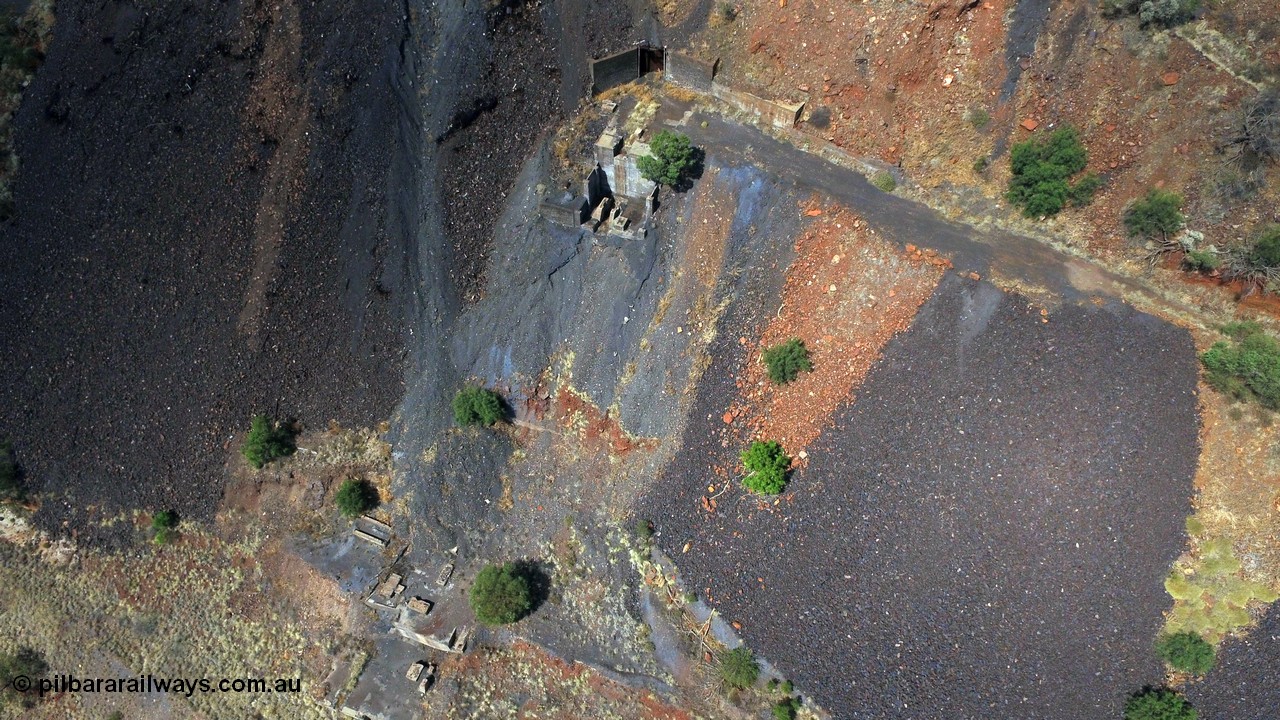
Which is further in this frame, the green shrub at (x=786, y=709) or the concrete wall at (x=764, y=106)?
the concrete wall at (x=764, y=106)

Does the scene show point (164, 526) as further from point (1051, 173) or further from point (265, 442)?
point (1051, 173)

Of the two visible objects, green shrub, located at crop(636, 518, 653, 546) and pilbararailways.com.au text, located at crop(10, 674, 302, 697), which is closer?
green shrub, located at crop(636, 518, 653, 546)

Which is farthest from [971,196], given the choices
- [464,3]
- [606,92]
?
[464,3]

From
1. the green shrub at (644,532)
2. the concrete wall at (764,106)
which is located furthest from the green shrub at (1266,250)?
the green shrub at (644,532)

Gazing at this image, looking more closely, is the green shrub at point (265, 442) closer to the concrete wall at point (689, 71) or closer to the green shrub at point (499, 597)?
the green shrub at point (499, 597)

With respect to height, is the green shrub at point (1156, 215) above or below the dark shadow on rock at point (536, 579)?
above

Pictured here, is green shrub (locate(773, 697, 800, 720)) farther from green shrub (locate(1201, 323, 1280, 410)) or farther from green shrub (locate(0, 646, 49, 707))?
green shrub (locate(0, 646, 49, 707))

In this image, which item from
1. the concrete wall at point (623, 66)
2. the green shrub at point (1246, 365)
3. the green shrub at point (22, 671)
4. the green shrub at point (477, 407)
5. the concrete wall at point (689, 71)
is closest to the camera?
the green shrub at point (1246, 365)

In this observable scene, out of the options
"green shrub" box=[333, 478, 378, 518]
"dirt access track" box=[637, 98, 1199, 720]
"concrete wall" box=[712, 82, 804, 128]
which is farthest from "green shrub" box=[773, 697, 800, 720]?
"concrete wall" box=[712, 82, 804, 128]
